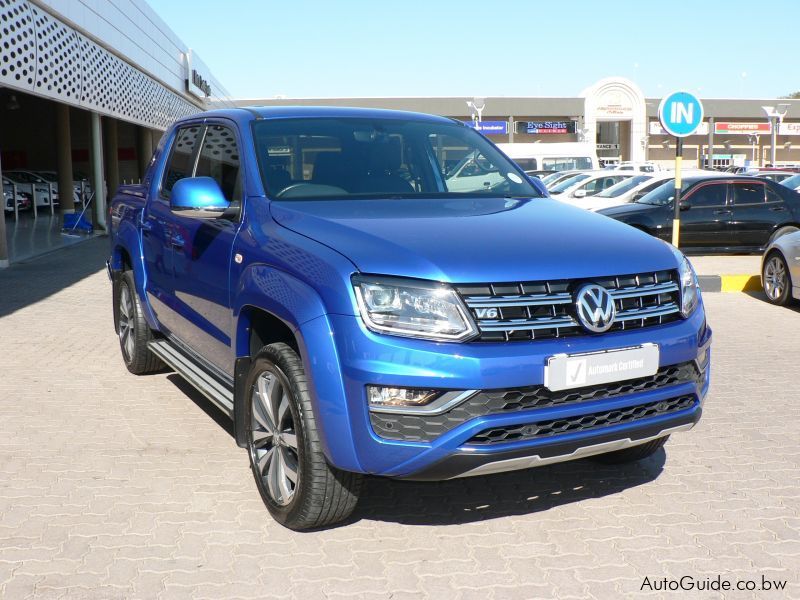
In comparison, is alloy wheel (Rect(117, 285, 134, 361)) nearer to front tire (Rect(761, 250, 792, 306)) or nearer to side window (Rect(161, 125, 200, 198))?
side window (Rect(161, 125, 200, 198))

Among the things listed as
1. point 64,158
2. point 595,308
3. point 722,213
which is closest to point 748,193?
point 722,213

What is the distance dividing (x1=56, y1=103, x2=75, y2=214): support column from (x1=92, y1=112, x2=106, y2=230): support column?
236cm

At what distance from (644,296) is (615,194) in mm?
14857

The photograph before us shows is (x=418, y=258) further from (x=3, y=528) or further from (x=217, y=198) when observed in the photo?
(x=3, y=528)

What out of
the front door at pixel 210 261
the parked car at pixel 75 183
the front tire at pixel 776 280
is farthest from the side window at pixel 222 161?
the parked car at pixel 75 183

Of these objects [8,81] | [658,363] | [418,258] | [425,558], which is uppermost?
[8,81]

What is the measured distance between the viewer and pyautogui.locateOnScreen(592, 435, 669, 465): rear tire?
4336mm

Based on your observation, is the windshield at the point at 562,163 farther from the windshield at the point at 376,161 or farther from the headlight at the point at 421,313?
the headlight at the point at 421,313

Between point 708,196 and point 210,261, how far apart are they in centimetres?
1226

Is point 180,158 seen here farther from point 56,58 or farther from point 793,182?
point 793,182

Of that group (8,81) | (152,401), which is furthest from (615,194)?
(152,401)

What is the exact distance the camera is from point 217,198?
4094mm

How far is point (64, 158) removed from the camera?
24.0 meters

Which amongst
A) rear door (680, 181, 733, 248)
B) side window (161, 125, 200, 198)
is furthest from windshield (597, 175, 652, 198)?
side window (161, 125, 200, 198)
